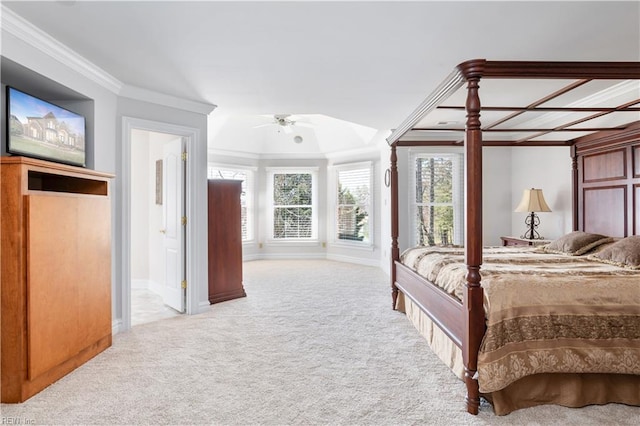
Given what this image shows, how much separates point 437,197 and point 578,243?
2.94 m

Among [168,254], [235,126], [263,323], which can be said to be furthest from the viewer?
[235,126]

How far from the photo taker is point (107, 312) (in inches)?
132

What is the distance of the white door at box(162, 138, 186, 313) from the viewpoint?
4.49m

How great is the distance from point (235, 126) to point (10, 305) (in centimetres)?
583

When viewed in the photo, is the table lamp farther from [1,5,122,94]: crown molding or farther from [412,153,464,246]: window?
[1,5,122,94]: crown molding

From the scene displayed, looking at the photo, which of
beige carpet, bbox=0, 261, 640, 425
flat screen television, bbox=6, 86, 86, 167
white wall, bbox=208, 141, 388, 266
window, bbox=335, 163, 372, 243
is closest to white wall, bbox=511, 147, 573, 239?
window, bbox=335, 163, 372, 243

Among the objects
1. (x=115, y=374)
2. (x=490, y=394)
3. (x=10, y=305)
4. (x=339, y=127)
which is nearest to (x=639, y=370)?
(x=490, y=394)

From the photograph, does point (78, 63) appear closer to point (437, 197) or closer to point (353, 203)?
point (437, 197)

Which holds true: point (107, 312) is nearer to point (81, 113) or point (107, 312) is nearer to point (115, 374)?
point (115, 374)

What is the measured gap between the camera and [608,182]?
4.42 metres

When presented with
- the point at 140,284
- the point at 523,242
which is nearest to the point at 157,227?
the point at 140,284

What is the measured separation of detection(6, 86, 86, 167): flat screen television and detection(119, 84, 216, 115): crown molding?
658 millimetres

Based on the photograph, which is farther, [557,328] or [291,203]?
[291,203]

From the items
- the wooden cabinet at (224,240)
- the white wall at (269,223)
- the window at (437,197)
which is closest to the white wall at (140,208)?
the wooden cabinet at (224,240)
